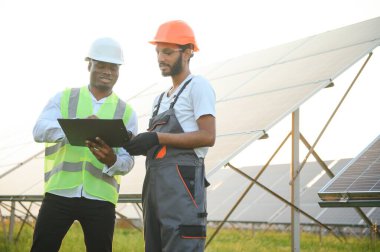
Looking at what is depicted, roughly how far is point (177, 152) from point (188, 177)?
0.14m

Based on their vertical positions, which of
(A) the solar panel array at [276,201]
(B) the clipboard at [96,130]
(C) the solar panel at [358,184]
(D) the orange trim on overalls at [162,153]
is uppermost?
(B) the clipboard at [96,130]

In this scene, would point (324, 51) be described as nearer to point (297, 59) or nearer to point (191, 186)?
point (297, 59)

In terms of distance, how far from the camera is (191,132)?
9.73ft

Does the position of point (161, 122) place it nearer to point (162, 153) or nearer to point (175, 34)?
point (162, 153)

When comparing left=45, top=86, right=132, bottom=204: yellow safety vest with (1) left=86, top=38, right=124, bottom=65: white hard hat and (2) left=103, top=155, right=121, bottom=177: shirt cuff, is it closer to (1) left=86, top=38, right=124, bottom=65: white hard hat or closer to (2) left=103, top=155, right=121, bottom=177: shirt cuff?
(2) left=103, top=155, right=121, bottom=177: shirt cuff

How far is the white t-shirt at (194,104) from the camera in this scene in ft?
9.84

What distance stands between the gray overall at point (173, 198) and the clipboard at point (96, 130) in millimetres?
181

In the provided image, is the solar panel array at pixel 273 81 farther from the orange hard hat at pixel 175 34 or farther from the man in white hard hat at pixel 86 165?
the orange hard hat at pixel 175 34

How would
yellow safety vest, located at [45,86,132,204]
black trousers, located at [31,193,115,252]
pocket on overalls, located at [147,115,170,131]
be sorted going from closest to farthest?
1. pocket on overalls, located at [147,115,170,131]
2. black trousers, located at [31,193,115,252]
3. yellow safety vest, located at [45,86,132,204]

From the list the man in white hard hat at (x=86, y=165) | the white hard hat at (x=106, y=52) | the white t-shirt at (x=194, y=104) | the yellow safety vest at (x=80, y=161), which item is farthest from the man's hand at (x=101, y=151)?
the white hard hat at (x=106, y=52)

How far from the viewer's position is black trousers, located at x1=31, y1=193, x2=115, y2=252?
3400 millimetres

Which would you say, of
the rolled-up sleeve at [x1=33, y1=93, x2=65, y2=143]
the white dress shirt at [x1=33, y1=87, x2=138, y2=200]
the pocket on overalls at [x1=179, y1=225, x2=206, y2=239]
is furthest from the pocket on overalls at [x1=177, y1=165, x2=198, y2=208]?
the rolled-up sleeve at [x1=33, y1=93, x2=65, y2=143]

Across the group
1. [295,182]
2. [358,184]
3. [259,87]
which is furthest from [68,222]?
[259,87]

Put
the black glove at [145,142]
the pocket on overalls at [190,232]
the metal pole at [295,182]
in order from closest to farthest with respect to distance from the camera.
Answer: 1. the pocket on overalls at [190,232]
2. the black glove at [145,142]
3. the metal pole at [295,182]
